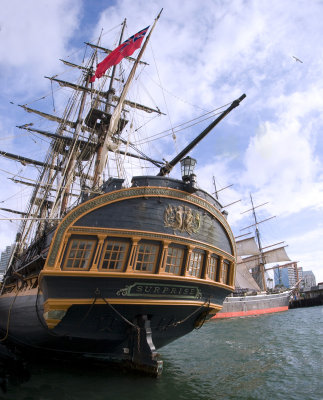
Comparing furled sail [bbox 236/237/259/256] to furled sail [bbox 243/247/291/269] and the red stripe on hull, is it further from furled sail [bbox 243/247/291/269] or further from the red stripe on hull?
the red stripe on hull

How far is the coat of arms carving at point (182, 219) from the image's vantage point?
29.6 feet

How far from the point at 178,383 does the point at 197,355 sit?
473 centimetres

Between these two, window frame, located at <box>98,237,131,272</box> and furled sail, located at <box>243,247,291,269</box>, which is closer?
window frame, located at <box>98,237,131,272</box>

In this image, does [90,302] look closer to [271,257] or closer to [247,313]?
[247,313]

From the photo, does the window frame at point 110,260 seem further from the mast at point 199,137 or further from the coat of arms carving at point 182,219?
the mast at point 199,137

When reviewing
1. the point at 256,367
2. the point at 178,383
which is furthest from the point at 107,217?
the point at 256,367

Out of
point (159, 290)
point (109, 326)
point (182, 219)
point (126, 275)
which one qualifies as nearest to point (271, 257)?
point (182, 219)

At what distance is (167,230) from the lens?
892cm

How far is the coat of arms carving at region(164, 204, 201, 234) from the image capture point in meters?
9.02

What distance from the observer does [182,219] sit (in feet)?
30.2

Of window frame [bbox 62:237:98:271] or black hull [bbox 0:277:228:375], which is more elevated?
window frame [bbox 62:237:98:271]

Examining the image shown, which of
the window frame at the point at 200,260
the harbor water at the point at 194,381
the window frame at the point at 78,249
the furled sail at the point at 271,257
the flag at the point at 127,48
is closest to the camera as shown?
the harbor water at the point at 194,381

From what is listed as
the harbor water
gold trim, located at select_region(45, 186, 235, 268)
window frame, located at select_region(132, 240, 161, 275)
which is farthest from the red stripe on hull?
window frame, located at select_region(132, 240, 161, 275)

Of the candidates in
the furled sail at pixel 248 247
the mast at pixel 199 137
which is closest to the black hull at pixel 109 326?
the mast at pixel 199 137
